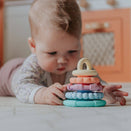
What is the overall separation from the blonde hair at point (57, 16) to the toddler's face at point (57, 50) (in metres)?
0.03

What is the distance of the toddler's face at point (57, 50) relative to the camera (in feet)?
3.18

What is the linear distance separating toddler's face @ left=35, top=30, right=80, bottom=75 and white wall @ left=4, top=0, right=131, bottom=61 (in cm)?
203

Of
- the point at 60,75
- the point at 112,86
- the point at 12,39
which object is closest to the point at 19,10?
the point at 12,39

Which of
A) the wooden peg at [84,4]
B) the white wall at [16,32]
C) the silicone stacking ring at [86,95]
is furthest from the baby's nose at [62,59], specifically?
the white wall at [16,32]

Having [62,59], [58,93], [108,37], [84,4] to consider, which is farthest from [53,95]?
[84,4]

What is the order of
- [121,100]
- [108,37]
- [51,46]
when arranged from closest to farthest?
[121,100] → [51,46] → [108,37]

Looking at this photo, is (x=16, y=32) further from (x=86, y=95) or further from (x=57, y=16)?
(x=86, y=95)

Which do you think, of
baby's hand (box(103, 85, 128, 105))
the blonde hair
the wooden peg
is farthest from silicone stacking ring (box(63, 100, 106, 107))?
the wooden peg

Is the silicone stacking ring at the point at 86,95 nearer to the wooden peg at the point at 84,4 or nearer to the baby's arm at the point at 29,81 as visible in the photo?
the baby's arm at the point at 29,81

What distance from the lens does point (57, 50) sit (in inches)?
38.4

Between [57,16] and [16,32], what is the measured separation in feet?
7.33

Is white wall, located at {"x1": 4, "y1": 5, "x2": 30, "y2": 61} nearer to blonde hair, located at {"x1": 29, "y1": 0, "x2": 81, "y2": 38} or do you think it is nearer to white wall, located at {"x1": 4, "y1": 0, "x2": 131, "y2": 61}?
white wall, located at {"x1": 4, "y1": 0, "x2": 131, "y2": 61}

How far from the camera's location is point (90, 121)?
527 mm

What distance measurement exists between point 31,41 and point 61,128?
702 mm
